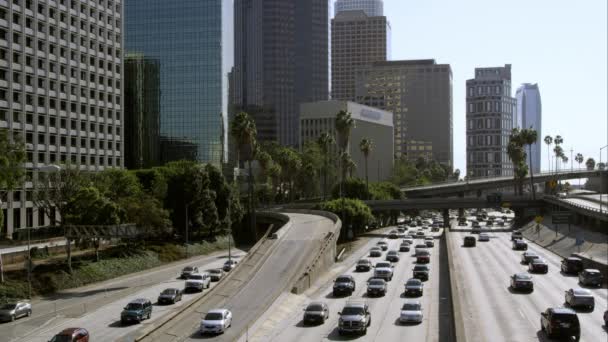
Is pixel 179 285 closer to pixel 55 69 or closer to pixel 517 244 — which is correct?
pixel 517 244

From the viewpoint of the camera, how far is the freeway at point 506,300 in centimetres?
4369

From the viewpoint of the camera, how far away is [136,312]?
52.0 meters

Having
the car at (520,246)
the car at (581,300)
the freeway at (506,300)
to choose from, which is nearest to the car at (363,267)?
the freeway at (506,300)

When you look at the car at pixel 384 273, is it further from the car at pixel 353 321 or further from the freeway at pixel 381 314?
the car at pixel 353 321

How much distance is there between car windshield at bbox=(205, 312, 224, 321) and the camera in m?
45.8

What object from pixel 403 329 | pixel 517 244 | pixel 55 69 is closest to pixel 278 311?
pixel 403 329

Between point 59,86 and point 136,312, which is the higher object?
point 59,86

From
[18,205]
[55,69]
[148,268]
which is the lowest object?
[148,268]

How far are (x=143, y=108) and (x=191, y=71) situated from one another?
17.0m

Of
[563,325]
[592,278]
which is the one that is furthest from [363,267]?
[563,325]

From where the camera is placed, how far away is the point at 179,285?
73.6 metres

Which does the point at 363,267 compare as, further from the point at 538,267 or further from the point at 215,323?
the point at 215,323

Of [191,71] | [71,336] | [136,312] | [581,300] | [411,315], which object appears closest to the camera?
[71,336]

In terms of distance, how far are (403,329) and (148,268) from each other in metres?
49.2
